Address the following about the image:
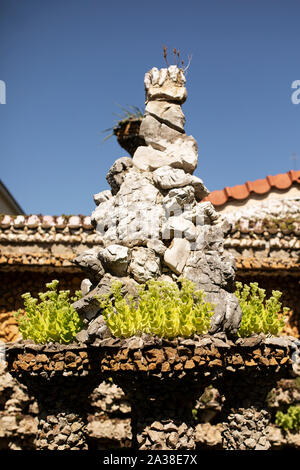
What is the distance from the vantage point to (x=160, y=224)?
4086 millimetres

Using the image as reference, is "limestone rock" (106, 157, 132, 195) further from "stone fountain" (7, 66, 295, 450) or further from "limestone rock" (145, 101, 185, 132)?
"limestone rock" (145, 101, 185, 132)

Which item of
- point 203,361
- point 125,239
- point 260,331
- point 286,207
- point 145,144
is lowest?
point 203,361

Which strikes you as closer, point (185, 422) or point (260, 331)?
point (185, 422)

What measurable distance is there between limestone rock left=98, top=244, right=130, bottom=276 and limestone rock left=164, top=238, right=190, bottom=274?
0.38m

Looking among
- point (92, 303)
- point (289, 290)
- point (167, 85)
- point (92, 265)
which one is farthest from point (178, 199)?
point (289, 290)

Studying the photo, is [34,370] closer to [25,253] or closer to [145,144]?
[145,144]

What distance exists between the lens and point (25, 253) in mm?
7574

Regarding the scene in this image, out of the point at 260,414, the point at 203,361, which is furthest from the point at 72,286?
the point at 203,361

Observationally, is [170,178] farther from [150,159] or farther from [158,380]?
[158,380]

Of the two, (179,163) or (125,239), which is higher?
(179,163)

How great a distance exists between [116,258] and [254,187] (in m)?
6.19

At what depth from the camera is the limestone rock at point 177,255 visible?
154 inches
